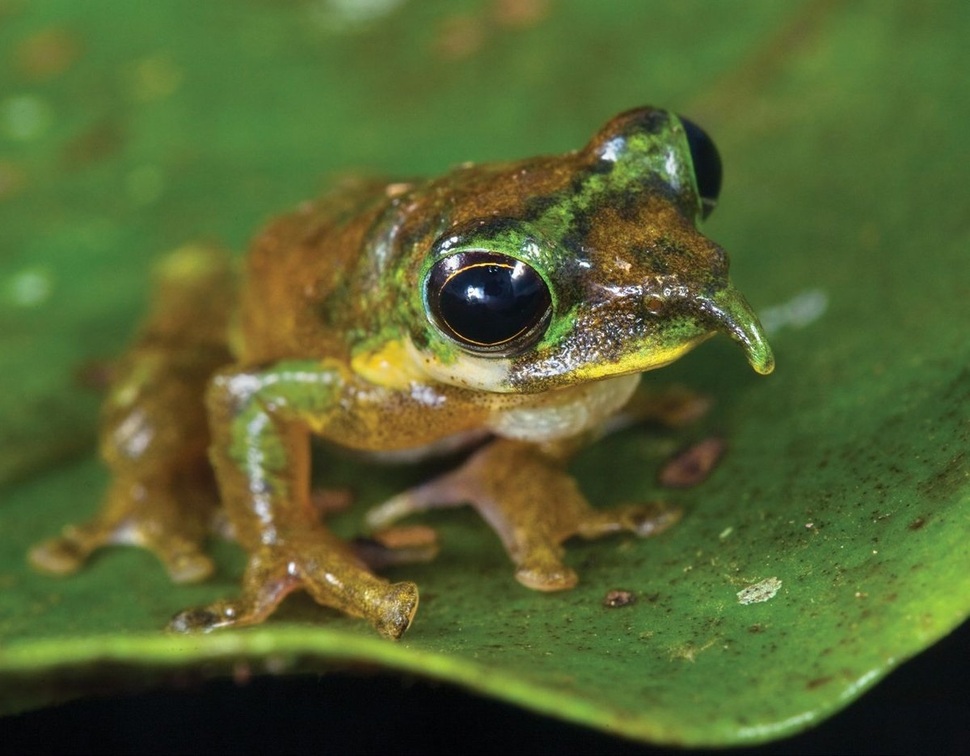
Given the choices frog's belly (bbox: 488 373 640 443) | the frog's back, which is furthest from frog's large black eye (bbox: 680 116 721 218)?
the frog's back

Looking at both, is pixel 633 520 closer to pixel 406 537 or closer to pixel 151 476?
pixel 406 537

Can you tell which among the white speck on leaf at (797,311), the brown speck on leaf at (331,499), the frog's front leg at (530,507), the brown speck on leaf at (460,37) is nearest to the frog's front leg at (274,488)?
the brown speck on leaf at (331,499)

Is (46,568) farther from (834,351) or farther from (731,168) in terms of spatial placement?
(731,168)

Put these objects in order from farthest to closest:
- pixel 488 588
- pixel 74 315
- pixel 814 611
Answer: pixel 74 315, pixel 488 588, pixel 814 611

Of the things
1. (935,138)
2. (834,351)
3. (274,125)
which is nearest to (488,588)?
(834,351)

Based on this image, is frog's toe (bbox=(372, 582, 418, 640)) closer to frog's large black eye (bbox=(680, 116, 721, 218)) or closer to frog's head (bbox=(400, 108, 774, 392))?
frog's head (bbox=(400, 108, 774, 392))

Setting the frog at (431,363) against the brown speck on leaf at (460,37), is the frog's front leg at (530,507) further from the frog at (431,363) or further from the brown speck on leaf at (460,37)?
the brown speck on leaf at (460,37)
